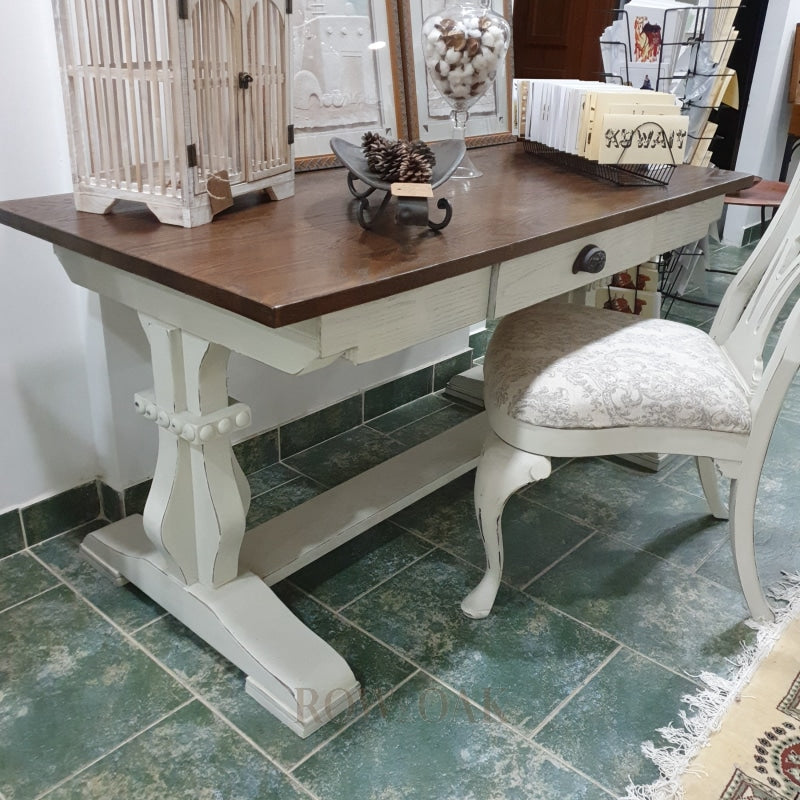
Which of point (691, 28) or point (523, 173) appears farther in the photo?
point (691, 28)

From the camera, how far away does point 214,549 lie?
130 centimetres

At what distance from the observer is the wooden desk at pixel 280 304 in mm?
988

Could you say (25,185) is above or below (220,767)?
above

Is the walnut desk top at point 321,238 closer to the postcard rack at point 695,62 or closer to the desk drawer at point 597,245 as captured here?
the desk drawer at point 597,245

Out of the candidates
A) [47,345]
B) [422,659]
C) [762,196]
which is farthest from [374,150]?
[762,196]

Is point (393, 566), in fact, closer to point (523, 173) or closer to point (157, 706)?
point (157, 706)

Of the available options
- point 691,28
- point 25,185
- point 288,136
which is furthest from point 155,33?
point 691,28

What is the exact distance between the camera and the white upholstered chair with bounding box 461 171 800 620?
1317 millimetres

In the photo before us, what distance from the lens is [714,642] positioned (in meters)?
1.45

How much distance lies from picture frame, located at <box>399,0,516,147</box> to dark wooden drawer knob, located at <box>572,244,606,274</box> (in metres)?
0.60

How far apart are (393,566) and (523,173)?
84 centimetres

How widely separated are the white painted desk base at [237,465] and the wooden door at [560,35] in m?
2.45

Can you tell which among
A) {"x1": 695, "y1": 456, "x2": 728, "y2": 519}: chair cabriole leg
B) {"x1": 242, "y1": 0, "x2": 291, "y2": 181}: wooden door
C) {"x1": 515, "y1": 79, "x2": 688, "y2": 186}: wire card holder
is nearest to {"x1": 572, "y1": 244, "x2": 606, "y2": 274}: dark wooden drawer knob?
{"x1": 515, "y1": 79, "x2": 688, "y2": 186}: wire card holder

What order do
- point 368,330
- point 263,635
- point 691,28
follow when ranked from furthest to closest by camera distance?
point 691,28
point 263,635
point 368,330
